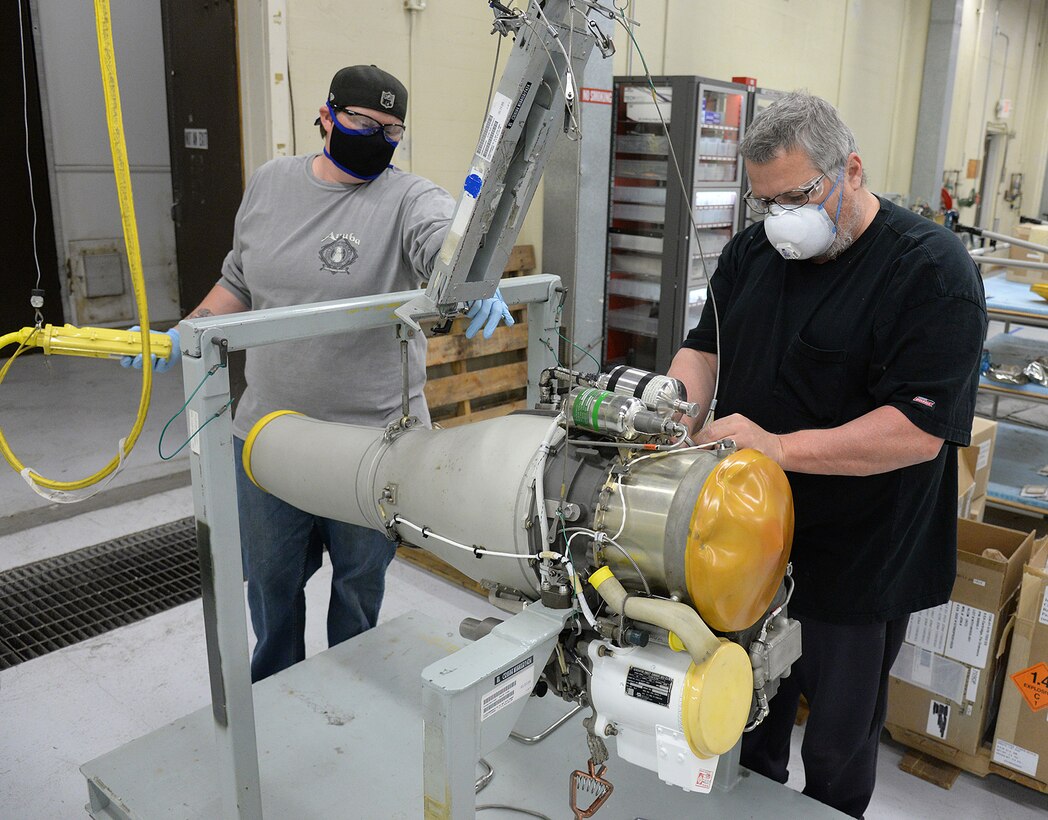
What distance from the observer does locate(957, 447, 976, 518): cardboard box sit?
265cm

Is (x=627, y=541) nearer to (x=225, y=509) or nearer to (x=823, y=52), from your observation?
(x=225, y=509)

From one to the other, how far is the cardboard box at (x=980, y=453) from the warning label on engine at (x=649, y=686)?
6.80 feet

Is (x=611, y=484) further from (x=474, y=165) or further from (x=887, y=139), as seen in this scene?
(x=887, y=139)

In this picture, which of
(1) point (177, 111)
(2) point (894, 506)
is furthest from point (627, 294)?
(2) point (894, 506)

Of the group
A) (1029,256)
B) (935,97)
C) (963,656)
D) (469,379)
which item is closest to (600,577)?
(963,656)

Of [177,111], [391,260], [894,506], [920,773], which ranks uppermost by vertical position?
[177,111]

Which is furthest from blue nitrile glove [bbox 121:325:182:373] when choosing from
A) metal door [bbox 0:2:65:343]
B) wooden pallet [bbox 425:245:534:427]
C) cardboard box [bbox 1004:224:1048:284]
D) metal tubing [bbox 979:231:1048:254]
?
metal door [bbox 0:2:65:343]

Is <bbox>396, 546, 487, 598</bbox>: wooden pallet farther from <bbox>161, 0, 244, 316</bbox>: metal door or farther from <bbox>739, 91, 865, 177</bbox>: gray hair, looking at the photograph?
<bbox>739, 91, 865, 177</bbox>: gray hair

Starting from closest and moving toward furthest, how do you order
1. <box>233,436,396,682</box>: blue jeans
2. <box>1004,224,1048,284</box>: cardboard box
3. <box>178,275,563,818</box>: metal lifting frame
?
1. <box>178,275,563,818</box>: metal lifting frame
2. <box>233,436,396,682</box>: blue jeans
3. <box>1004,224,1048,284</box>: cardboard box

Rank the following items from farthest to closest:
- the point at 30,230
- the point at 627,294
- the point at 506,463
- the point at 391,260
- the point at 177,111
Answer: the point at 30,230, the point at 627,294, the point at 177,111, the point at 391,260, the point at 506,463

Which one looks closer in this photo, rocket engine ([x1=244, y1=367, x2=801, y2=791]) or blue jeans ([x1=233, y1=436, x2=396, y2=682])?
rocket engine ([x1=244, y1=367, x2=801, y2=791])

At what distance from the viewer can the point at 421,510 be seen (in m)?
1.25

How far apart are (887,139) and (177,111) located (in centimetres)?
661

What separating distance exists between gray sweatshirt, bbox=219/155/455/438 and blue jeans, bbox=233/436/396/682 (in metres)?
0.18
